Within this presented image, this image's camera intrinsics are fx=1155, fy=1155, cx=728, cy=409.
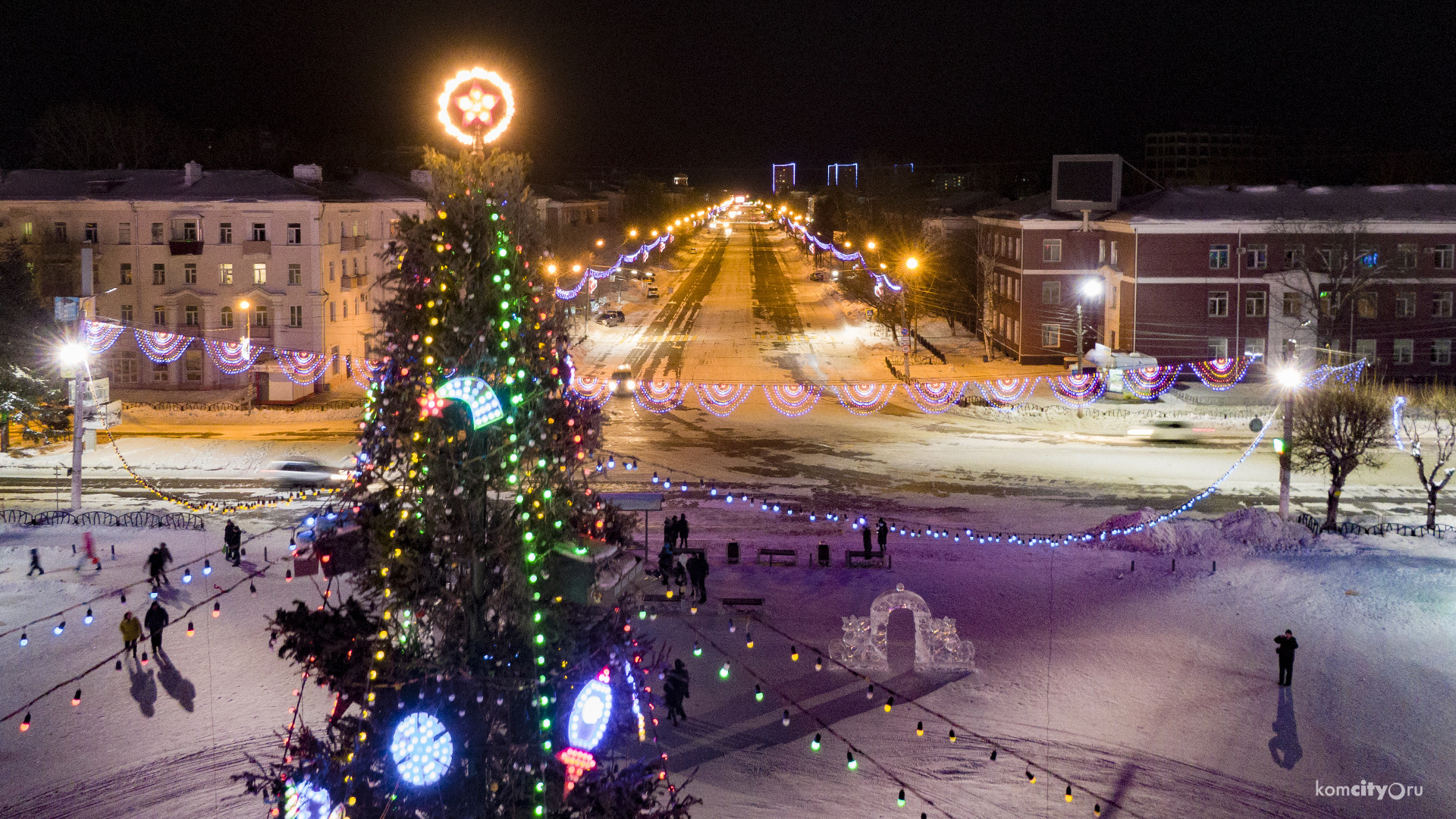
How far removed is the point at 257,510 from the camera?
23.8m

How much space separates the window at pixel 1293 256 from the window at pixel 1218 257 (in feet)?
6.41

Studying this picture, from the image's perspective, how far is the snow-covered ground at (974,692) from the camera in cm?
1126

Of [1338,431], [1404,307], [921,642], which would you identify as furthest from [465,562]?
[1404,307]

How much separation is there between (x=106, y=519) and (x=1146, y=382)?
30004 millimetres

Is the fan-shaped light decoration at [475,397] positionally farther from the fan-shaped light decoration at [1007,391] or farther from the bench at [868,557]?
the fan-shaped light decoration at [1007,391]

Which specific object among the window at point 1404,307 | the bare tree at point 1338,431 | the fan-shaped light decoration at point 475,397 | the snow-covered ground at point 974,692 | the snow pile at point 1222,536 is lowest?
the snow-covered ground at point 974,692

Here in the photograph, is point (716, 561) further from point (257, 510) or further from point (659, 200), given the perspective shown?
point (659, 200)

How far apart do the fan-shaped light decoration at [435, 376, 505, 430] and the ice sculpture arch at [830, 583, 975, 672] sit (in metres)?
8.48

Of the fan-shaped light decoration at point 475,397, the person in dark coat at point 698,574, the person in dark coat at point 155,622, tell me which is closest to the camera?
the fan-shaped light decoration at point 475,397

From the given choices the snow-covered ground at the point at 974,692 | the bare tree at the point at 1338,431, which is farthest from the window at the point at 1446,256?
the snow-covered ground at the point at 974,692

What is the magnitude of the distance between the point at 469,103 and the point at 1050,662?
10577mm

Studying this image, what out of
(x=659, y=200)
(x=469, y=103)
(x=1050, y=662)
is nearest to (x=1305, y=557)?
(x=1050, y=662)

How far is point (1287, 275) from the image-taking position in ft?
131

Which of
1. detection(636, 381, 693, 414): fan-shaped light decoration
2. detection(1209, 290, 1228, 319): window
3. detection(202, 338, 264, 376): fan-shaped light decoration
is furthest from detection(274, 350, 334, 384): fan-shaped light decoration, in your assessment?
detection(1209, 290, 1228, 319): window
